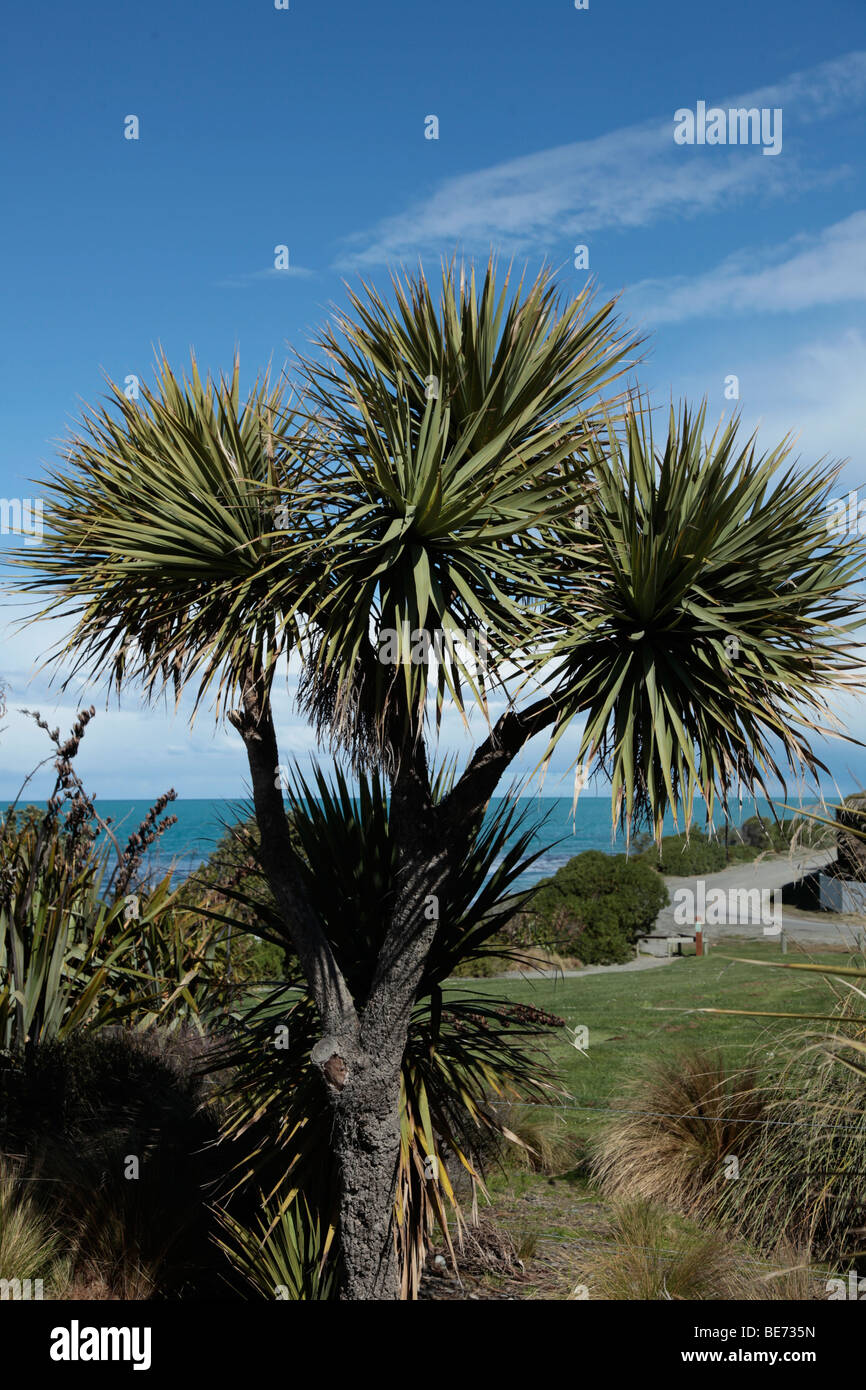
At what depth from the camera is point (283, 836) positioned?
18.4ft

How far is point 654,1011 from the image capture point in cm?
1373

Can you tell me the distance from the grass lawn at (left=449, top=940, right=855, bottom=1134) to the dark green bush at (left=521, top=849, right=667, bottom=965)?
3.71m

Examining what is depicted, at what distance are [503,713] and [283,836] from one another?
1411 millimetres

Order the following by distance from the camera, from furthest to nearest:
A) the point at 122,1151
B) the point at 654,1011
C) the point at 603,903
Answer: the point at 603,903, the point at 654,1011, the point at 122,1151

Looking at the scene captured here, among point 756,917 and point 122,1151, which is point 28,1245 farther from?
point 756,917

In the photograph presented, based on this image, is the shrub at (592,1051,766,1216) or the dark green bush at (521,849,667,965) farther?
the dark green bush at (521,849,667,965)

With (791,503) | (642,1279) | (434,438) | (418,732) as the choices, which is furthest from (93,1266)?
(791,503)

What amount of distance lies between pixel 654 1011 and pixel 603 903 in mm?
9961

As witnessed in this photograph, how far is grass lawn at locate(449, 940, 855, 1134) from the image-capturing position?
9.90m

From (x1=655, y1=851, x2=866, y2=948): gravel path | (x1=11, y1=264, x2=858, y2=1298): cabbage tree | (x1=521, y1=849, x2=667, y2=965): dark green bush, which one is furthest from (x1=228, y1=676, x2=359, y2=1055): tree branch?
(x1=521, y1=849, x2=667, y2=965): dark green bush

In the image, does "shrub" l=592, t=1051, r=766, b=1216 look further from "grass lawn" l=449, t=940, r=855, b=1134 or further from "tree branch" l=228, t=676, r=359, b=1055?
"tree branch" l=228, t=676, r=359, b=1055

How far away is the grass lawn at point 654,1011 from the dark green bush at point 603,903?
3.71 m

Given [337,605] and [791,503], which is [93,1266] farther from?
[791,503]

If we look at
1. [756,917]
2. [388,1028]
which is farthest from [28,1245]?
[756,917]
